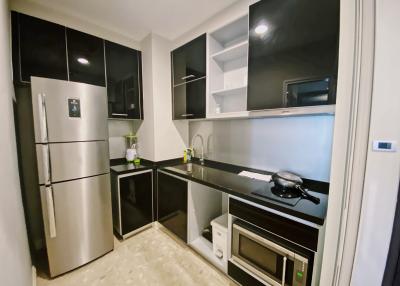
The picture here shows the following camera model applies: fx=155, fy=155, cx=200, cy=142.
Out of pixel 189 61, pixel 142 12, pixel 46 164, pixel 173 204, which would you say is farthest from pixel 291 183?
pixel 142 12

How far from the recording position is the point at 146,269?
154 centimetres

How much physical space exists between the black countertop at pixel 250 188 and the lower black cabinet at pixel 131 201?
327mm

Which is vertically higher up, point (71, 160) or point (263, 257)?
point (71, 160)

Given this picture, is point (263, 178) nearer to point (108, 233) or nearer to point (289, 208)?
point (289, 208)

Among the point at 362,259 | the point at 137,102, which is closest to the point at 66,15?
the point at 137,102

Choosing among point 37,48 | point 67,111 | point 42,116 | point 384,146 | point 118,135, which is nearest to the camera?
point 384,146

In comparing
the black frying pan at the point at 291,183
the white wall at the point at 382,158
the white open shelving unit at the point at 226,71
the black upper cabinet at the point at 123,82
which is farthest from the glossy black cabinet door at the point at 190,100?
the white wall at the point at 382,158

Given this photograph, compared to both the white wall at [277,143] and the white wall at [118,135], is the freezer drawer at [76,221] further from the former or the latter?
the white wall at [277,143]

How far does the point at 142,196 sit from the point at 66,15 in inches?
87.4

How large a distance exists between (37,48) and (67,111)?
76 centimetres

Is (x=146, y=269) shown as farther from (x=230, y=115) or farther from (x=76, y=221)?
(x=230, y=115)

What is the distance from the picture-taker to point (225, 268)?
1.46 meters

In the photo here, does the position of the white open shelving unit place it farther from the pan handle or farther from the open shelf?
the pan handle

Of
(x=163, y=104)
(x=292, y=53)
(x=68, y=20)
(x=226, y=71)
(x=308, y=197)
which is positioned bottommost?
(x=308, y=197)
